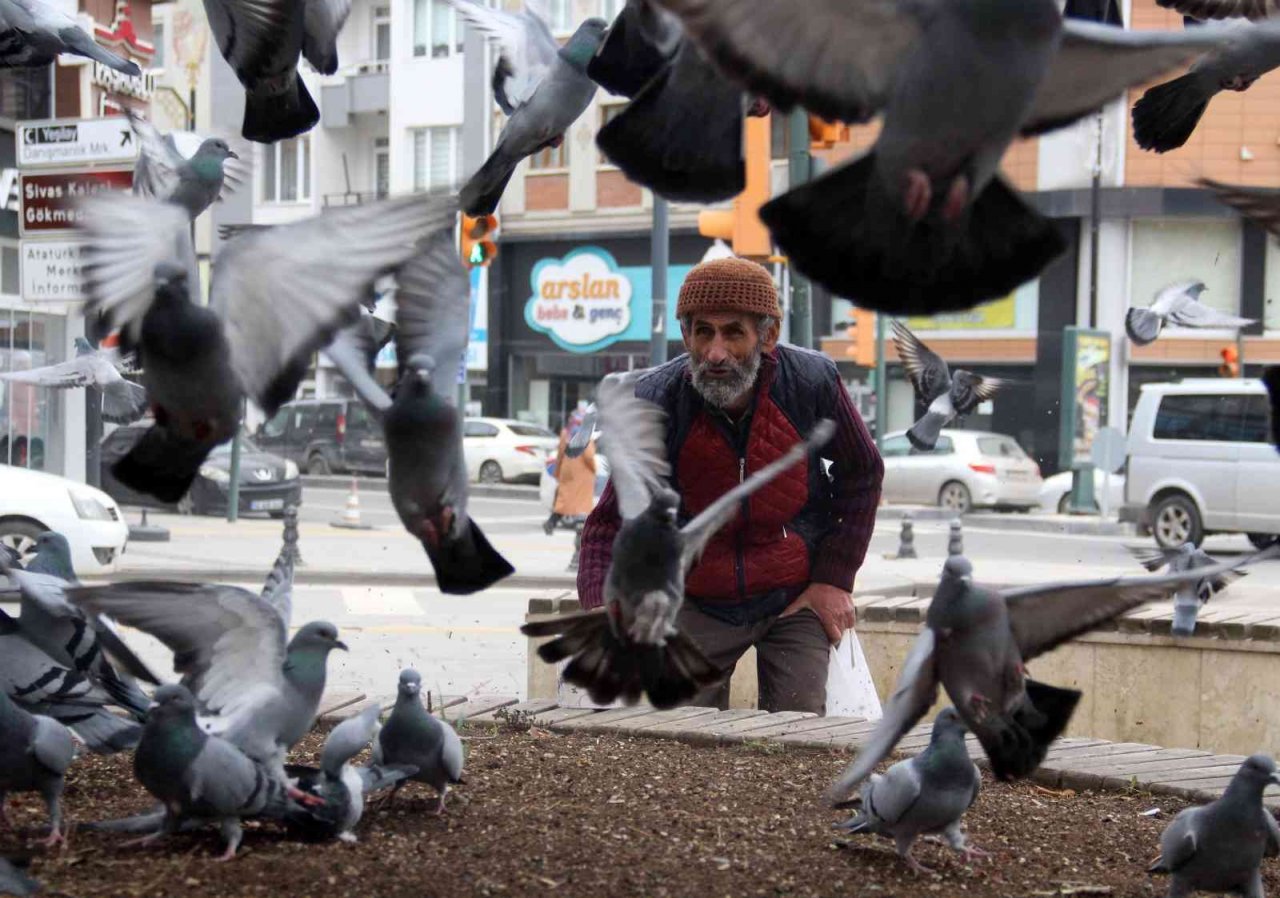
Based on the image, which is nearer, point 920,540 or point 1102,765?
point 1102,765

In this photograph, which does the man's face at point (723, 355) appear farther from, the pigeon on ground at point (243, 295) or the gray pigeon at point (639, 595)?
the pigeon on ground at point (243, 295)

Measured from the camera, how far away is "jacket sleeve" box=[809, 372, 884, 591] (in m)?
5.18

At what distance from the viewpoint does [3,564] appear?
3.79m

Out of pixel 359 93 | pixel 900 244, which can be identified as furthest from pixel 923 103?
pixel 359 93

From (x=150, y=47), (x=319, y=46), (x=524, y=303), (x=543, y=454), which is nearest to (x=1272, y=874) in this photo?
(x=319, y=46)

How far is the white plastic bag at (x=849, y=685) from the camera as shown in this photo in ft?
18.1

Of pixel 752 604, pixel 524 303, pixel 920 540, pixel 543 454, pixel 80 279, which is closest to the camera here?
pixel 80 279

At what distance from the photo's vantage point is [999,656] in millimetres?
2592

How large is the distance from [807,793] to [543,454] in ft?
95.0

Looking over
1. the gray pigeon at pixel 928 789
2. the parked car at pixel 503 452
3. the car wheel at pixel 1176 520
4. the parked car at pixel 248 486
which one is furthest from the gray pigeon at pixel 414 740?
the parked car at pixel 503 452

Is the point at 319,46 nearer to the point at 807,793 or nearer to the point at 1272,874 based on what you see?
the point at 807,793

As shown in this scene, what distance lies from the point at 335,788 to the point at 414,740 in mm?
320

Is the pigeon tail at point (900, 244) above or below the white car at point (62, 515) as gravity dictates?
above

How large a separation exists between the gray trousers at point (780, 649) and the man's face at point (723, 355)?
34.8 inches
